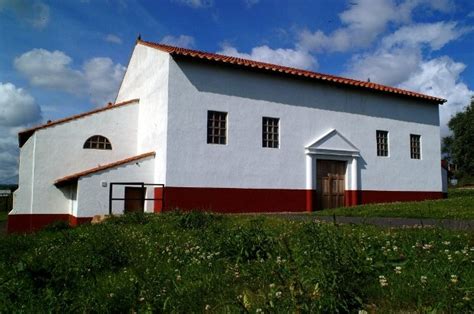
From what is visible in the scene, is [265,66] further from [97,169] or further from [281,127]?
[97,169]

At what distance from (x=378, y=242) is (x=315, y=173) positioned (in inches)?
457

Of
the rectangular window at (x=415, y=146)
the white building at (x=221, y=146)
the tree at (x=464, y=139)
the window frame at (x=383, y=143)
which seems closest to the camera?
the white building at (x=221, y=146)

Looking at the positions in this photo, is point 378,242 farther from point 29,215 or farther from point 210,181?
point 29,215

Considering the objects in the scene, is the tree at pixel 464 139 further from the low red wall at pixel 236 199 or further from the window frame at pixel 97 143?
the window frame at pixel 97 143

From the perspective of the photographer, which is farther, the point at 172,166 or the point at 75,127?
the point at 75,127

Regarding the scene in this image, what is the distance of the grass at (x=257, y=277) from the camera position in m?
2.84

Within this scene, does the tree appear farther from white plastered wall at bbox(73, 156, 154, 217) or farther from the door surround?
white plastered wall at bbox(73, 156, 154, 217)

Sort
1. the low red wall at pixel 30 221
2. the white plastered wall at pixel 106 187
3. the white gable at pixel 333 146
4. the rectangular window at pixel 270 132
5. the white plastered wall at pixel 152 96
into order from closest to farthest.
Result: the white plastered wall at pixel 106 187
the white plastered wall at pixel 152 96
the low red wall at pixel 30 221
the rectangular window at pixel 270 132
the white gable at pixel 333 146

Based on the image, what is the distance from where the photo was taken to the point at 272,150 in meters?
15.5

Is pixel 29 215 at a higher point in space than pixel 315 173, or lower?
lower

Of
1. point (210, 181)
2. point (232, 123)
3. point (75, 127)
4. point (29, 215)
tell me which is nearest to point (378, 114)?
point (232, 123)

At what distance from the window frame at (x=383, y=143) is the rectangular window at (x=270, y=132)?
19.5 ft

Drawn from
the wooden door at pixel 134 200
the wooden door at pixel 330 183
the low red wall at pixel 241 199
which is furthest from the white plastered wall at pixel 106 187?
the wooden door at pixel 330 183

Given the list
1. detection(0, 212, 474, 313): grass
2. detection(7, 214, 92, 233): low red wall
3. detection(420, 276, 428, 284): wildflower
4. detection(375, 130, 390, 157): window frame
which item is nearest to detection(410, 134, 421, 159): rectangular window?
detection(375, 130, 390, 157): window frame
